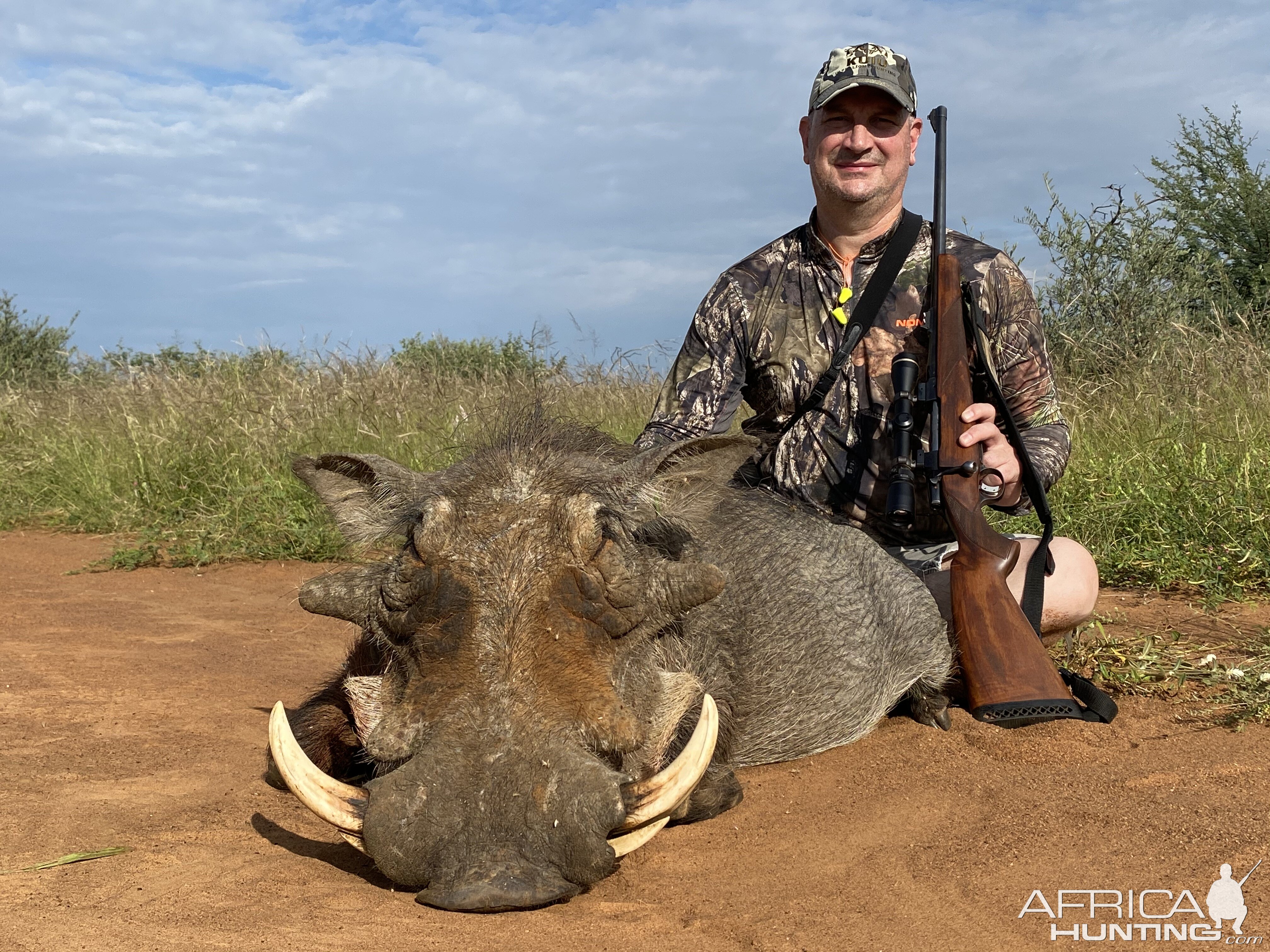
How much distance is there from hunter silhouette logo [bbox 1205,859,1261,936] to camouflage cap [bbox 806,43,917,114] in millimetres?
2763

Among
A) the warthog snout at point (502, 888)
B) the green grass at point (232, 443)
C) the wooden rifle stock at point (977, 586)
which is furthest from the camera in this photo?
the green grass at point (232, 443)

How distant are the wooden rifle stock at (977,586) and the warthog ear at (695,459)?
2.99 feet

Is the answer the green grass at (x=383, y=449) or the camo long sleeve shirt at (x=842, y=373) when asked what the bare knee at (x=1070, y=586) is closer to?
the camo long sleeve shirt at (x=842, y=373)

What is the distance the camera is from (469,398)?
27.2 ft

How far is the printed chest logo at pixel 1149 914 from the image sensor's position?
212cm

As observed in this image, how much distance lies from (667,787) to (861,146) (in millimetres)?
2637

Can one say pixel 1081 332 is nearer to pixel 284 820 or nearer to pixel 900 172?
pixel 900 172

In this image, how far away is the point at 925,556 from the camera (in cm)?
411

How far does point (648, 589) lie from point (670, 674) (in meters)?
0.20

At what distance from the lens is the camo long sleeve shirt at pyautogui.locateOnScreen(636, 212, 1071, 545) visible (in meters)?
4.07

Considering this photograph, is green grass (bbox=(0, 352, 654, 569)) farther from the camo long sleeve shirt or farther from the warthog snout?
the warthog snout

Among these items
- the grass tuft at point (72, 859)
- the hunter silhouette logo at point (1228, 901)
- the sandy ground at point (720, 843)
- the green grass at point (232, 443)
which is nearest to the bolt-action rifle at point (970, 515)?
the sandy ground at point (720, 843)

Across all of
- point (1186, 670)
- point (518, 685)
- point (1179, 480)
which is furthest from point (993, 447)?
point (1179, 480)

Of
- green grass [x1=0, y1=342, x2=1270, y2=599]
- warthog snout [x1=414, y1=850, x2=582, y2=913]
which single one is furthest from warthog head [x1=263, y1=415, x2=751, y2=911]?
green grass [x1=0, y1=342, x2=1270, y2=599]
